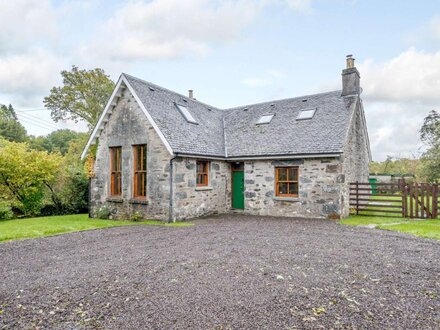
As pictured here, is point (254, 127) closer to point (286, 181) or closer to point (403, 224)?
point (286, 181)

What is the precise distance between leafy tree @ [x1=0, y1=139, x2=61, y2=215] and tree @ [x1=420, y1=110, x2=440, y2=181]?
955 inches

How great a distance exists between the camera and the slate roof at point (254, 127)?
1345cm

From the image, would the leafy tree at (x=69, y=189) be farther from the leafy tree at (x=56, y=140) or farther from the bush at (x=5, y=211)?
the leafy tree at (x=56, y=140)

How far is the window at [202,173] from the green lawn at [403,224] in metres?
6.62

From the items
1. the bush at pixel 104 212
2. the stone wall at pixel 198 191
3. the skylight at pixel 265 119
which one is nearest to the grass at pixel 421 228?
the stone wall at pixel 198 191

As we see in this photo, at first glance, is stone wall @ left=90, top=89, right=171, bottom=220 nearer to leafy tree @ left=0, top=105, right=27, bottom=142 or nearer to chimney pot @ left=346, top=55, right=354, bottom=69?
chimney pot @ left=346, top=55, right=354, bottom=69

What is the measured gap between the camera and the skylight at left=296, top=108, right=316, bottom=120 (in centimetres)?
1579

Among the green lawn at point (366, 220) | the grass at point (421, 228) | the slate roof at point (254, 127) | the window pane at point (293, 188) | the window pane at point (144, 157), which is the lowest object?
the green lawn at point (366, 220)

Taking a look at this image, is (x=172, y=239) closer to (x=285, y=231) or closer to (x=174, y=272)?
(x=174, y=272)

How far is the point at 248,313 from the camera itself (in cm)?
402

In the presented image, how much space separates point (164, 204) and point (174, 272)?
274 inches

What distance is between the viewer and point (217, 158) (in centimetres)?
1486

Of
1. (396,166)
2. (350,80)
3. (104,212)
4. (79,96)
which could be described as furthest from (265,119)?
(396,166)

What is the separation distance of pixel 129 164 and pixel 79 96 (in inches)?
898
